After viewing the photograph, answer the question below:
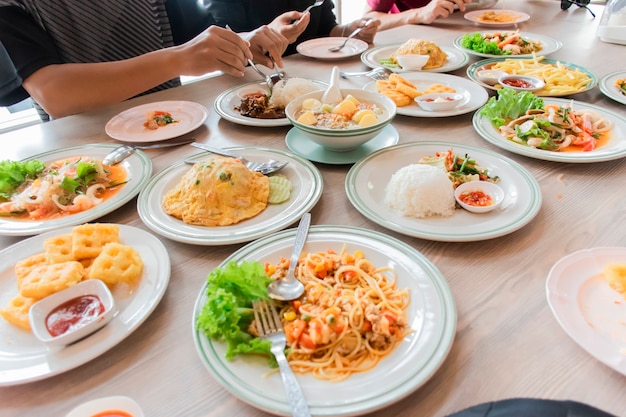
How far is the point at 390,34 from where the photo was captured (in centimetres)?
347

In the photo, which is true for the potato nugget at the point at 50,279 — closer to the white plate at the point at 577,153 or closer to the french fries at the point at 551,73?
the white plate at the point at 577,153

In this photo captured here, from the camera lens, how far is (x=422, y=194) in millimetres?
1344

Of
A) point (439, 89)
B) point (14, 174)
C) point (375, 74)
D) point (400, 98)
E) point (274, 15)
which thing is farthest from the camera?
point (274, 15)

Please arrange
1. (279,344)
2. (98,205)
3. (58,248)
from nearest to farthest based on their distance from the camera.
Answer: (279,344) → (58,248) → (98,205)

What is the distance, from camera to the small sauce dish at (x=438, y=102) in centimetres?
200

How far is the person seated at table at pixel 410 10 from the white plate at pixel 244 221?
2704 millimetres

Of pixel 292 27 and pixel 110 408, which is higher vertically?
pixel 292 27

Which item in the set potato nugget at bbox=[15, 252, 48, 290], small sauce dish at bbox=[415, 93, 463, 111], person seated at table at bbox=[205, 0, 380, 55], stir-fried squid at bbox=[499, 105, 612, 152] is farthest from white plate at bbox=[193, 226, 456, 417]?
person seated at table at bbox=[205, 0, 380, 55]

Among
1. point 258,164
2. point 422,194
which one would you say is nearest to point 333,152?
point 258,164

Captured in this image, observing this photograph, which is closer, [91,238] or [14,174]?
[91,238]

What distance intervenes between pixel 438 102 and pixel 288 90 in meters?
0.78

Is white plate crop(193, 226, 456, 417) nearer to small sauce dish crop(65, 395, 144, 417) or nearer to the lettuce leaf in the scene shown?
small sauce dish crop(65, 395, 144, 417)

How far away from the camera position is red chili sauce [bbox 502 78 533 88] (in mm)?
2234

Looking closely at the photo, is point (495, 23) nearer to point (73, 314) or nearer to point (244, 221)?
point (244, 221)
